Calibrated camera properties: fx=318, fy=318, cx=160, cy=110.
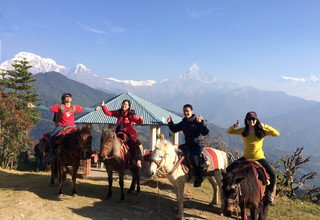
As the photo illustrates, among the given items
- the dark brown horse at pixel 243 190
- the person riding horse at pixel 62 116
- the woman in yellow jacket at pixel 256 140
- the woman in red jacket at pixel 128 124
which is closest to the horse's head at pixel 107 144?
the woman in red jacket at pixel 128 124

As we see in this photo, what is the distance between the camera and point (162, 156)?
9250 millimetres

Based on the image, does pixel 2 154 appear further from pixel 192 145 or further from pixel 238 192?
pixel 238 192

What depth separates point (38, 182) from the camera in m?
12.8

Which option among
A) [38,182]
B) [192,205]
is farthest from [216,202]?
[38,182]

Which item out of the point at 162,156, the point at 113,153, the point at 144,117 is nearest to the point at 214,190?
the point at 162,156

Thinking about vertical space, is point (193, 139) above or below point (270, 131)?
below

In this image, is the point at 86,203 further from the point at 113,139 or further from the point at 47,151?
the point at 47,151

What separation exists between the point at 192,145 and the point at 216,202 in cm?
286

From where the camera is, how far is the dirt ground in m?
9.33

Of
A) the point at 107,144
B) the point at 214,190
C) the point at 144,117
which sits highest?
the point at 144,117

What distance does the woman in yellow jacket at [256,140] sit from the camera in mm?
8502

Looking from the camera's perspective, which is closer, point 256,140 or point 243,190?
point 243,190

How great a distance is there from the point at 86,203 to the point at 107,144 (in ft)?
7.16

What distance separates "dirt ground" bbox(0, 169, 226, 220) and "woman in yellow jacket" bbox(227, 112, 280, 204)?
2688 mm
